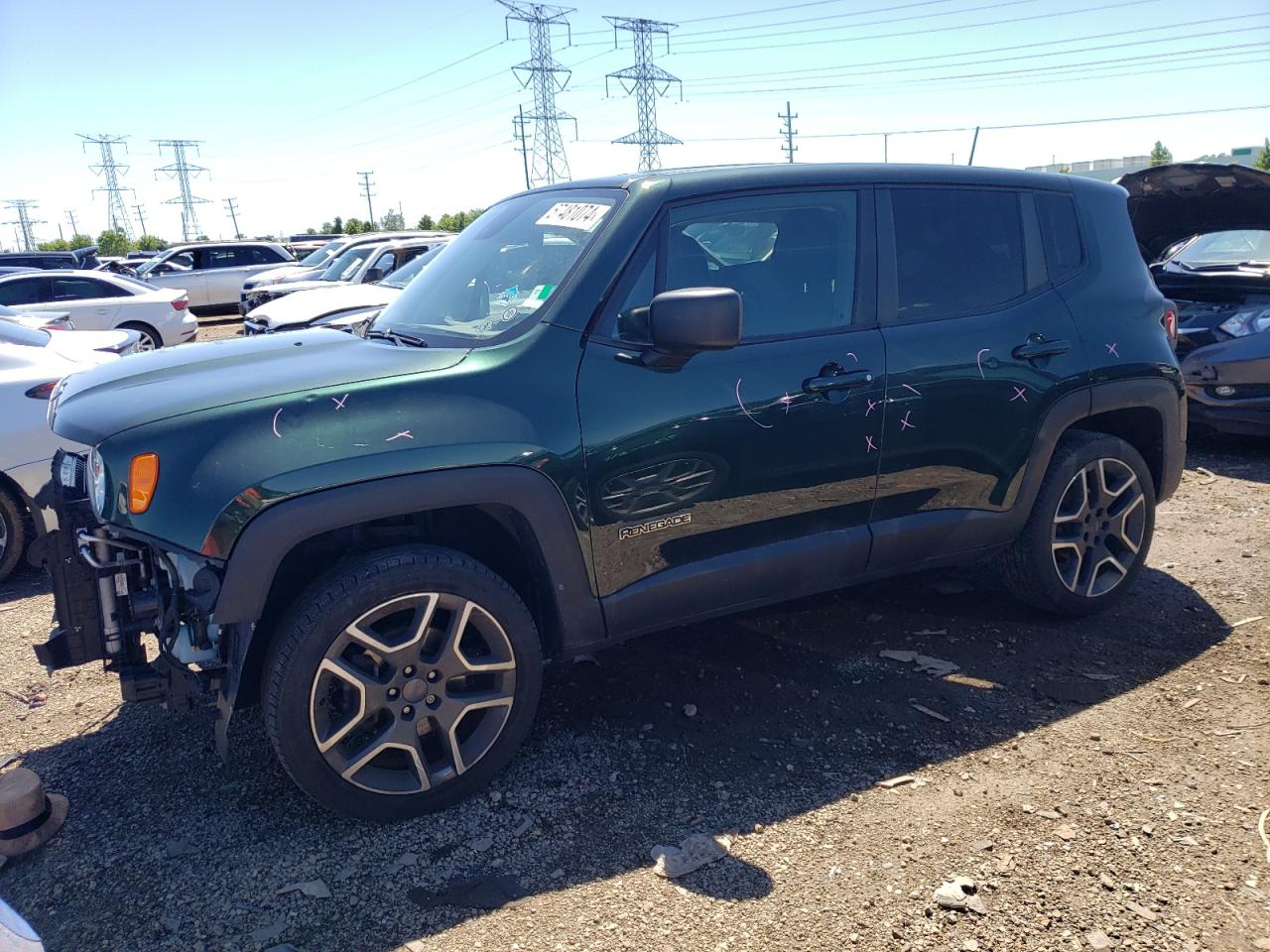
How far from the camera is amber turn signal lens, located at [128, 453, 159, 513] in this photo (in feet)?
9.33

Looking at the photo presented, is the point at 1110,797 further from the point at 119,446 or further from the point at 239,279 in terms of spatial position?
the point at 239,279

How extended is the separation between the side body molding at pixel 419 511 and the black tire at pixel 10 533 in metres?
3.54

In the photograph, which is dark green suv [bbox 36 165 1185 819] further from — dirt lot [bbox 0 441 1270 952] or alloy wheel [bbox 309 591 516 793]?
dirt lot [bbox 0 441 1270 952]

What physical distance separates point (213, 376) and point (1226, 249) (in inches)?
328

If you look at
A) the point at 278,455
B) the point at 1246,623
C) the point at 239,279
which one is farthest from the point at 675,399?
the point at 239,279

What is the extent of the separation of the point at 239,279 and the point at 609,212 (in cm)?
2218

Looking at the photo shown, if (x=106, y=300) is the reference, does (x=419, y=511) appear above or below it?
below

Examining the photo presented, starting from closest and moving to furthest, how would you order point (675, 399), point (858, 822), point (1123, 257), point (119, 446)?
point (119, 446) < point (858, 822) < point (675, 399) < point (1123, 257)

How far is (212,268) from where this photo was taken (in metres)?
23.3

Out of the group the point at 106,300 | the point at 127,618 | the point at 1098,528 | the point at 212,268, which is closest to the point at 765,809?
the point at 127,618

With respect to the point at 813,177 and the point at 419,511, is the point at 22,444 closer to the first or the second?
the point at 419,511

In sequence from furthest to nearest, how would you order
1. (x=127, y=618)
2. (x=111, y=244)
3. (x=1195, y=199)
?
(x=111, y=244) → (x=1195, y=199) → (x=127, y=618)

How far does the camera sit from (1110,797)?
3189 millimetres

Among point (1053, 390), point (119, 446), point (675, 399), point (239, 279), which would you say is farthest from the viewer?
point (239, 279)
